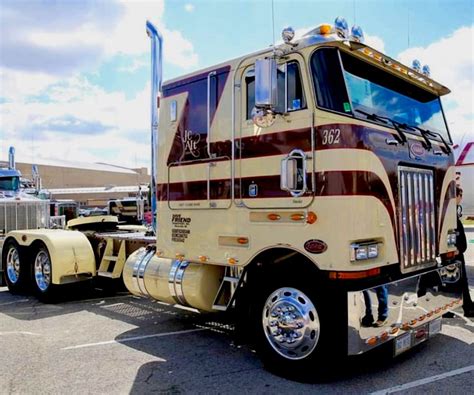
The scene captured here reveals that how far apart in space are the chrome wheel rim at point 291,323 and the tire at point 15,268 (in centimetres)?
583

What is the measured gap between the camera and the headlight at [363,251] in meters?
4.36

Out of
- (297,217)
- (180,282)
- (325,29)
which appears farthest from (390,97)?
(180,282)

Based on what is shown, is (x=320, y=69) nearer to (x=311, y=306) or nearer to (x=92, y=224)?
(x=311, y=306)

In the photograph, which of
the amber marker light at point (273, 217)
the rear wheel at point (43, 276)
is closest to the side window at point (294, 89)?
the amber marker light at point (273, 217)

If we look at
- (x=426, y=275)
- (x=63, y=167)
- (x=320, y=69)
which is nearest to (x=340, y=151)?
(x=320, y=69)

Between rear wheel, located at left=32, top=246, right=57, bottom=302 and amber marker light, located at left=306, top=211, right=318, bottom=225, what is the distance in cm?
527

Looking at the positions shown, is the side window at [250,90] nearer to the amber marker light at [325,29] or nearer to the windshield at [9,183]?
the amber marker light at [325,29]

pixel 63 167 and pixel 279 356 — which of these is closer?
pixel 279 356

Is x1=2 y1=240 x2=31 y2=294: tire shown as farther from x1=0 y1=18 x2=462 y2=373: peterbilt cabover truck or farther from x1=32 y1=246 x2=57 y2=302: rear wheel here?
x1=0 y1=18 x2=462 y2=373: peterbilt cabover truck

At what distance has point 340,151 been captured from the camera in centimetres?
444

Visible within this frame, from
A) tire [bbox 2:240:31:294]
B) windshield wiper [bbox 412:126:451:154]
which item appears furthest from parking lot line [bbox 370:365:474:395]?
tire [bbox 2:240:31:294]

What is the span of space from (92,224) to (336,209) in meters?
6.47

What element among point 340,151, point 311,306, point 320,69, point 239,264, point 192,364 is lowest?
point 192,364

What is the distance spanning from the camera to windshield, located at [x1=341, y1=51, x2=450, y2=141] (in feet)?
15.6
